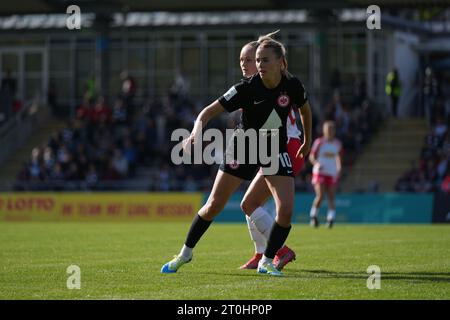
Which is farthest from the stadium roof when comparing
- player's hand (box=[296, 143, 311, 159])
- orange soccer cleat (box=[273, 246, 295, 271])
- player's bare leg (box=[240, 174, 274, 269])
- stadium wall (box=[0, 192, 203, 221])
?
player's hand (box=[296, 143, 311, 159])

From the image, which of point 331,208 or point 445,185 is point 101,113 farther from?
point 331,208

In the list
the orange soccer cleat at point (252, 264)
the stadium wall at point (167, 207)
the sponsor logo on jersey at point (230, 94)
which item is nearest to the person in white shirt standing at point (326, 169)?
Answer: the stadium wall at point (167, 207)

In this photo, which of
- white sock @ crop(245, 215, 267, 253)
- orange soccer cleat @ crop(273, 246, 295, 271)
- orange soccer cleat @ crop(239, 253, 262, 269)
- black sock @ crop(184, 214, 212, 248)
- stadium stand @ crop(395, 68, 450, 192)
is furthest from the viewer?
stadium stand @ crop(395, 68, 450, 192)

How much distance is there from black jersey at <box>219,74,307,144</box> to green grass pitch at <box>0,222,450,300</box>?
169cm

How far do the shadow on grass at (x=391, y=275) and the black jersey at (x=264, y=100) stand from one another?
1620 millimetres

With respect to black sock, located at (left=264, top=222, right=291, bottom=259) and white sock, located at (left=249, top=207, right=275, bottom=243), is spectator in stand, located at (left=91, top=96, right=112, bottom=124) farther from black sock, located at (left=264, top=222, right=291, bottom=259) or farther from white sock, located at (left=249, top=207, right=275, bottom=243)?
black sock, located at (left=264, top=222, right=291, bottom=259)

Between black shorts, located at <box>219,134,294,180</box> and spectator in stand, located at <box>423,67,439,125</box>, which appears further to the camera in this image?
spectator in stand, located at <box>423,67,439,125</box>

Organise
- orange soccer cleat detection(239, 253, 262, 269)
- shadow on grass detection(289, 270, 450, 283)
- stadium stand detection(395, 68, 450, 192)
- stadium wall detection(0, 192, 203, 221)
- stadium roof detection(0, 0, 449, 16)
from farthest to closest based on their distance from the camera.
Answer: stadium roof detection(0, 0, 449, 16) < stadium wall detection(0, 192, 203, 221) < stadium stand detection(395, 68, 450, 192) < orange soccer cleat detection(239, 253, 262, 269) < shadow on grass detection(289, 270, 450, 283)

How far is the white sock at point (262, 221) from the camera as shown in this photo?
12.0 meters

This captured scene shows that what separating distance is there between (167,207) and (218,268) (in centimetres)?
1866

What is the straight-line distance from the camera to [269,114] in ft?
36.2

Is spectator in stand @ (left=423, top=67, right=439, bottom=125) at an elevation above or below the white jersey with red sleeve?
above

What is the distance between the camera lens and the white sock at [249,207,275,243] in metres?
12.0

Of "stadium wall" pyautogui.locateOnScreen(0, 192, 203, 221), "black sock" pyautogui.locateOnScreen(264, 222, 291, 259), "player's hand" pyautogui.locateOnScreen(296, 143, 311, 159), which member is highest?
"player's hand" pyautogui.locateOnScreen(296, 143, 311, 159)
